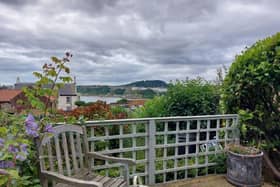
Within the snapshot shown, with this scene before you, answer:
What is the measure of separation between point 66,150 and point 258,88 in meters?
3.05

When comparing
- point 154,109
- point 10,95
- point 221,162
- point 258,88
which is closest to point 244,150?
point 221,162

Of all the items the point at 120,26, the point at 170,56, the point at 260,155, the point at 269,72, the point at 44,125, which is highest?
the point at 120,26

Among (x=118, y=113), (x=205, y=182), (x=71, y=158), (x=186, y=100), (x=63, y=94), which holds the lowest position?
(x=205, y=182)

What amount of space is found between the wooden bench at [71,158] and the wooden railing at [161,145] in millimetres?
356

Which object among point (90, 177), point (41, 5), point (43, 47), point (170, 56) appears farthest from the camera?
point (170, 56)

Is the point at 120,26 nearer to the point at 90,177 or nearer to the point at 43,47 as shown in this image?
the point at 43,47

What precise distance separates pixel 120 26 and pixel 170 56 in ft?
7.65

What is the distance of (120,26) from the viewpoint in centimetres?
569

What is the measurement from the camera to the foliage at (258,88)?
128 inches

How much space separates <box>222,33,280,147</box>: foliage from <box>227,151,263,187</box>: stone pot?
2.14 ft

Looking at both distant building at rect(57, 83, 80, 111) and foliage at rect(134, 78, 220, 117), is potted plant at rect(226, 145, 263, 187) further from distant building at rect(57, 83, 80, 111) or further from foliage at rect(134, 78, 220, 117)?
distant building at rect(57, 83, 80, 111)

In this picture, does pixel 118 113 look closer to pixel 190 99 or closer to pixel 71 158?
pixel 190 99

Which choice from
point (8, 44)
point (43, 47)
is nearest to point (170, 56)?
point (43, 47)

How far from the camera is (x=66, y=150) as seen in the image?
2.11 meters
